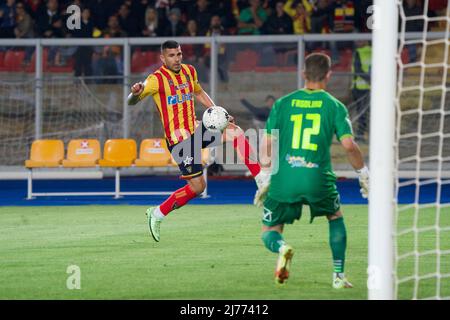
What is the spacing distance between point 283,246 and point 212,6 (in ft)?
48.0

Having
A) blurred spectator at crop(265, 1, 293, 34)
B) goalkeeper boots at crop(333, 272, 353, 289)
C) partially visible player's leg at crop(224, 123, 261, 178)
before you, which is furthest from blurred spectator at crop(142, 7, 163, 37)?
goalkeeper boots at crop(333, 272, 353, 289)

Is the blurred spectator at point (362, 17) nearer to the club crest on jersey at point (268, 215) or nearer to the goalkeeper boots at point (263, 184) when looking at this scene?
the goalkeeper boots at point (263, 184)

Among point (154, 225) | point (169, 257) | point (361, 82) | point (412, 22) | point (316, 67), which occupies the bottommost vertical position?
point (169, 257)

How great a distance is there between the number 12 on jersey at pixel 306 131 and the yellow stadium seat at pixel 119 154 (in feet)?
30.7

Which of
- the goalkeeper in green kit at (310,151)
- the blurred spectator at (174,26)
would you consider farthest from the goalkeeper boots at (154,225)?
the blurred spectator at (174,26)

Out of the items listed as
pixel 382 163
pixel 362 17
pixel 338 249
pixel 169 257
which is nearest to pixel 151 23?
pixel 362 17

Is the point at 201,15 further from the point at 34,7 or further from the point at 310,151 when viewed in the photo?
the point at 310,151

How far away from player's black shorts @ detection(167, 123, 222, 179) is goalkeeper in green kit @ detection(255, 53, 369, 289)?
152 inches

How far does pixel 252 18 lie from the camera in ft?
70.4

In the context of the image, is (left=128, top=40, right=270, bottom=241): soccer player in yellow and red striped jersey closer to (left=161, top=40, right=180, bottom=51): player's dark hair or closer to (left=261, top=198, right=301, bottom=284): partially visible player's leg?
(left=161, top=40, right=180, bottom=51): player's dark hair

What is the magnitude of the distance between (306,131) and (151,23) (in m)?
14.5

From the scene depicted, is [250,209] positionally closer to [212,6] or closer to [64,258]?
[64,258]

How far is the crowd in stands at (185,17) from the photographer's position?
20.6 meters

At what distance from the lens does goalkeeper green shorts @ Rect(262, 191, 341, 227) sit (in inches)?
298
